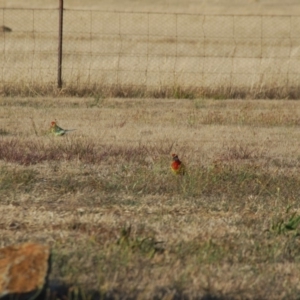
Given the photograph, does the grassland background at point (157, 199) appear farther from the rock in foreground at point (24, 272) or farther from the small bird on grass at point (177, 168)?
the rock in foreground at point (24, 272)

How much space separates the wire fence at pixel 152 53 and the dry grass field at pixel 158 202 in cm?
391

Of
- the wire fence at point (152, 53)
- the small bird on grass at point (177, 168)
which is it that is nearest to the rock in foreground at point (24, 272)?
the small bird on grass at point (177, 168)

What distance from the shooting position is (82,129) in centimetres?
1166

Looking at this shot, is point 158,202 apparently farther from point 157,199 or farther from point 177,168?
point 177,168

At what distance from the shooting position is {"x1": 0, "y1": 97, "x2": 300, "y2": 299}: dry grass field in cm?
524

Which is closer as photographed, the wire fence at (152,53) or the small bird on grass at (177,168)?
the small bird on grass at (177,168)

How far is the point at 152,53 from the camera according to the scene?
2317cm

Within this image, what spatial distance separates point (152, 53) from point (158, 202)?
16.2 meters

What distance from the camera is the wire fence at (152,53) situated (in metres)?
16.7

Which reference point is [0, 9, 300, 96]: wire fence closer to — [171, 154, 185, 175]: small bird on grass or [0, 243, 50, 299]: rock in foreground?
[171, 154, 185, 175]: small bird on grass

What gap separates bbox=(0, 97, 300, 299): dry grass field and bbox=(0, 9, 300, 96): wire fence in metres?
3.91

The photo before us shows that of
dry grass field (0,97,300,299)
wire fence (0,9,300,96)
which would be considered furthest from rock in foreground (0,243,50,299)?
wire fence (0,9,300,96)

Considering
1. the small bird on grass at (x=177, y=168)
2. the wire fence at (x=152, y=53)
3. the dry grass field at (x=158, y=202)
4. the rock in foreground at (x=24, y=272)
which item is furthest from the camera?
the wire fence at (x=152, y=53)

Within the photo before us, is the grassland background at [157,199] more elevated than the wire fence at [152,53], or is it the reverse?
the grassland background at [157,199]
